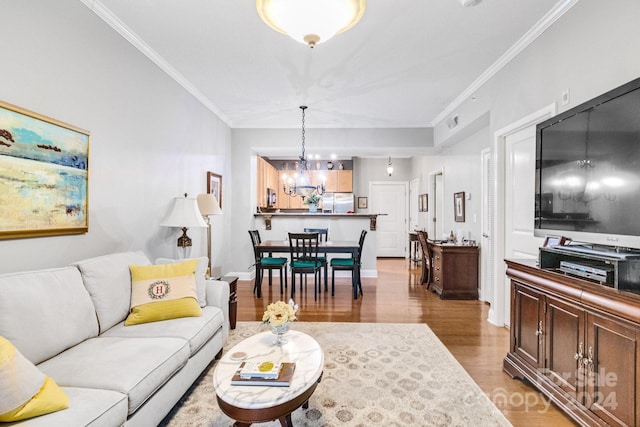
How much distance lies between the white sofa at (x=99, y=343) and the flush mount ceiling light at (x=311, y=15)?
1934mm

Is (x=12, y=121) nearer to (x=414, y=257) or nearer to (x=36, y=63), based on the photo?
(x=36, y=63)

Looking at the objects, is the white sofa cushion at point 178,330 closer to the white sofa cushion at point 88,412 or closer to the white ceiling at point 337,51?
the white sofa cushion at point 88,412

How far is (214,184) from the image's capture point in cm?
495

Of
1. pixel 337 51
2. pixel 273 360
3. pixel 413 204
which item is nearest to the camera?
pixel 273 360

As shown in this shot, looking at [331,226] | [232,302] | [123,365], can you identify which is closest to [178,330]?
[123,365]

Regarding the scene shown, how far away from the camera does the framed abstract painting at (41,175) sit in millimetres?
1841

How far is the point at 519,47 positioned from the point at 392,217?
6.04 metres

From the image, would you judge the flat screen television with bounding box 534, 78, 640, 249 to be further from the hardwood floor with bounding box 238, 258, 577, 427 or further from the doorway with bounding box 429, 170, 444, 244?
the doorway with bounding box 429, 170, 444, 244

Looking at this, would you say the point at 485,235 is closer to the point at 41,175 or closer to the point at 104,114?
the point at 104,114

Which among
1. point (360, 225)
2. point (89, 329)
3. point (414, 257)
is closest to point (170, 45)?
point (89, 329)

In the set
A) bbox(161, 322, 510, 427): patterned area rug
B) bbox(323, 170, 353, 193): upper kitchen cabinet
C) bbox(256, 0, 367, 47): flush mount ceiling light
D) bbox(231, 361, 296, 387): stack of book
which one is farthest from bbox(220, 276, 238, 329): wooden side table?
bbox(323, 170, 353, 193): upper kitchen cabinet

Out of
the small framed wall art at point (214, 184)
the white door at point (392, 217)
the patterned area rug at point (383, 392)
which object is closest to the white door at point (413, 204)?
the white door at point (392, 217)

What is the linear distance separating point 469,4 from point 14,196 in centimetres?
333

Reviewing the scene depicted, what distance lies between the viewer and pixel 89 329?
1970 mm
